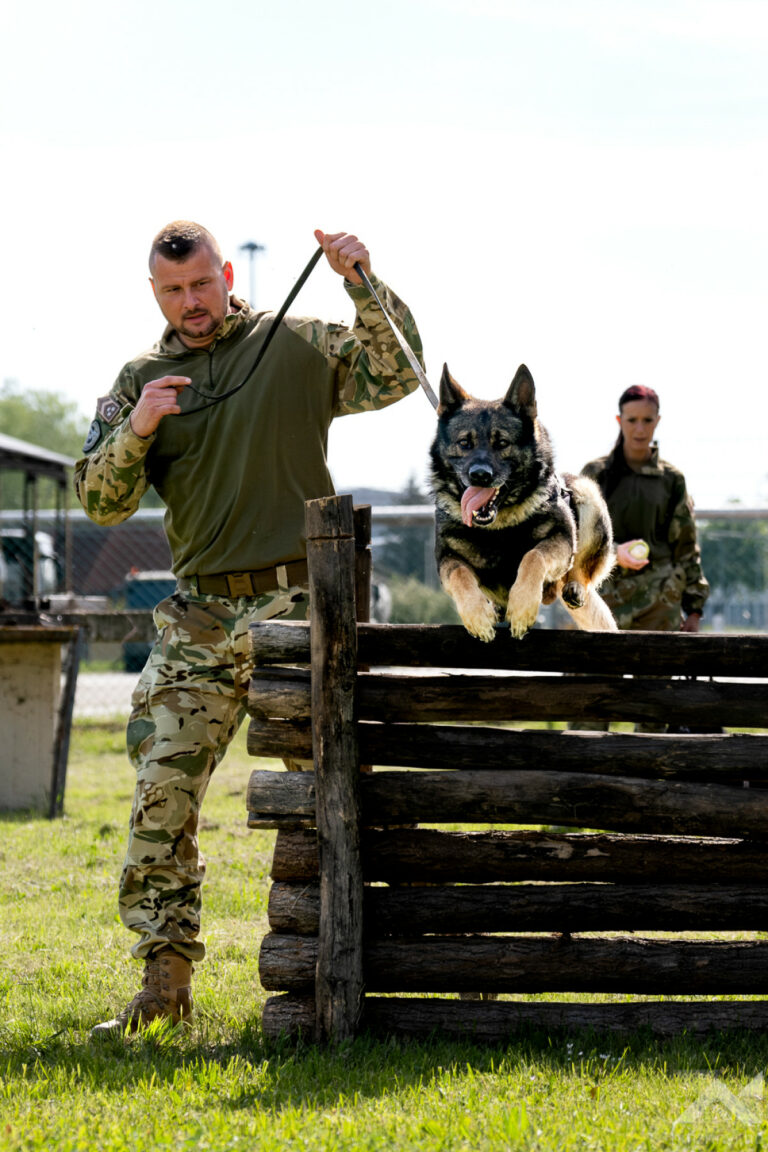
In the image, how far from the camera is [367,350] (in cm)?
419

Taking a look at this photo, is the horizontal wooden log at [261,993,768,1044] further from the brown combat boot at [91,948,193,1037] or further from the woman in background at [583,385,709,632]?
the woman in background at [583,385,709,632]

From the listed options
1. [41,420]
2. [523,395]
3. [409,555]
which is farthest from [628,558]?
[41,420]

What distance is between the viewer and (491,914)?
12.6 ft

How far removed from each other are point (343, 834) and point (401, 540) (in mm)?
14842

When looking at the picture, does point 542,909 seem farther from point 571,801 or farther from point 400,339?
point 400,339

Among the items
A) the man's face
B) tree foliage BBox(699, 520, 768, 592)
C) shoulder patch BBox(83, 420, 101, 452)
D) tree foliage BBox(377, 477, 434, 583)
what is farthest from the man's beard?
tree foliage BBox(699, 520, 768, 592)

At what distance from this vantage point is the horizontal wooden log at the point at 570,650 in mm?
3861

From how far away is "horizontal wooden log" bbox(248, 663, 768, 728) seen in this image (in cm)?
388

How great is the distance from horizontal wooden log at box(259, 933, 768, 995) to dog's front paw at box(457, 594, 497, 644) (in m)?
1.02

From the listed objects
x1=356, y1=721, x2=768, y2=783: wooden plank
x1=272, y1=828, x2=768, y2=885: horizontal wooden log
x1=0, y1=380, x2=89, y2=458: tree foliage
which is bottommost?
x1=272, y1=828, x2=768, y2=885: horizontal wooden log

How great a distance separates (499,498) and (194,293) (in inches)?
53.1

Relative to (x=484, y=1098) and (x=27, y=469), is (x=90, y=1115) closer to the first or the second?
(x=484, y=1098)

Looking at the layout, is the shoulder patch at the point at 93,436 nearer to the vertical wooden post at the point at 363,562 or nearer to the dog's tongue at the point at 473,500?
the vertical wooden post at the point at 363,562

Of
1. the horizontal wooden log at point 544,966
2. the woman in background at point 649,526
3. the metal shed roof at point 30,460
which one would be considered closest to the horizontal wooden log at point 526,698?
the horizontal wooden log at point 544,966
